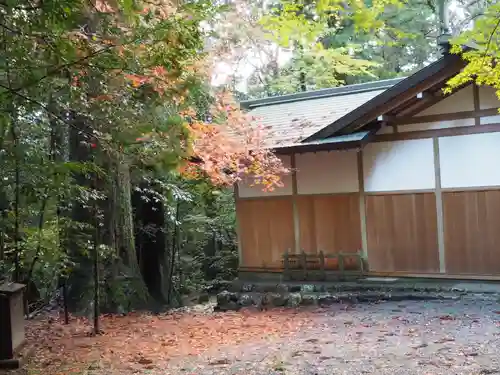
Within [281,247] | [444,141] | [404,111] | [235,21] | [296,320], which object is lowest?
[296,320]

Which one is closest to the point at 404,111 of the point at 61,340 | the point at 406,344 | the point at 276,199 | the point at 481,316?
the point at 276,199

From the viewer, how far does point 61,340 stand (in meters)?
7.98

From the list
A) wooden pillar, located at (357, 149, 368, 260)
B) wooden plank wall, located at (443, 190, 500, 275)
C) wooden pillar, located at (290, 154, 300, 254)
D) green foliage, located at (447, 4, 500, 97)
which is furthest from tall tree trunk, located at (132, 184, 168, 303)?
green foliage, located at (447, 4, 500, 97)

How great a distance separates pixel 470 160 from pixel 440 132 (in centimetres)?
77

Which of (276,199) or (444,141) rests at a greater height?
(444,141)

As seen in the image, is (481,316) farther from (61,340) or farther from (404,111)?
(61,340)

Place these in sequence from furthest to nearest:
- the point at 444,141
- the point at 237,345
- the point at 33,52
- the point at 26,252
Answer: the point at 444,141 → the point at 26,252 → the point at 237,345 → the point at 33,52

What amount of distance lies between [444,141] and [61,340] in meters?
7.58

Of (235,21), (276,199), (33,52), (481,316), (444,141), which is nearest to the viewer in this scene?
(33,52)

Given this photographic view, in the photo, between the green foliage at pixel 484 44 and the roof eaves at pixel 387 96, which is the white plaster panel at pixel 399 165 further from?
the green foliage at pixel 484 44

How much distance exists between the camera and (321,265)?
11.5 m

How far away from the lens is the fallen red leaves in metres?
6.87

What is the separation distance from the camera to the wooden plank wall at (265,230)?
12.1m

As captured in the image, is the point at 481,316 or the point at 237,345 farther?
the point at 481,316
